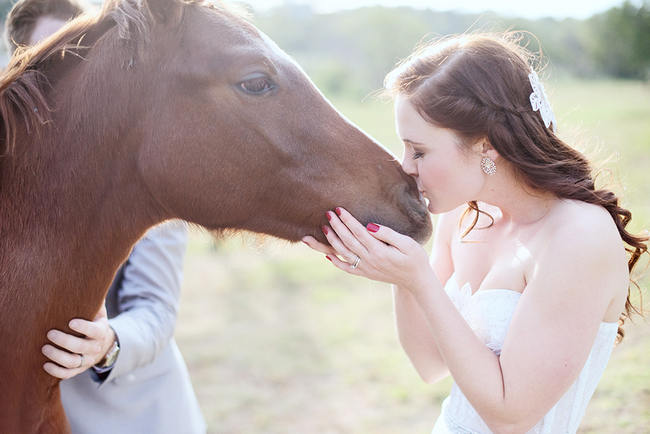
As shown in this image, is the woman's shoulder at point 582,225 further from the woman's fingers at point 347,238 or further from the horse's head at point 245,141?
the woman's fingers at point 347,238

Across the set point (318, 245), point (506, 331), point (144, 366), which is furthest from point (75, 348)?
point (506, 331)

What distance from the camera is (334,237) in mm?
2000

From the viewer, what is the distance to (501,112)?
200cm

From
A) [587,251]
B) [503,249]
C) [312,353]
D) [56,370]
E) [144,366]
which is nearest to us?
[587,251]

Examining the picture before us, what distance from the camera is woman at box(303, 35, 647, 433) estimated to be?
180cm

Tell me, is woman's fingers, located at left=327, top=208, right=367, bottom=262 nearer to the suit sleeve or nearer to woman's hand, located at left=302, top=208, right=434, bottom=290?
woman's hand, located at left=302, top=208, right=434, bottom=290

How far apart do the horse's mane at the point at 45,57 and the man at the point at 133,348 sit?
30 centimetres

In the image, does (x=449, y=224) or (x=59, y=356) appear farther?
(x=449, y=224)

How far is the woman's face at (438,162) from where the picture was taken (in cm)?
201

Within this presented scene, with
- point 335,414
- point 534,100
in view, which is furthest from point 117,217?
point 335,414

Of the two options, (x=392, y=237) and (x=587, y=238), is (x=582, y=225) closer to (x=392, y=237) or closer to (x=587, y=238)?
(x=587, y=238)

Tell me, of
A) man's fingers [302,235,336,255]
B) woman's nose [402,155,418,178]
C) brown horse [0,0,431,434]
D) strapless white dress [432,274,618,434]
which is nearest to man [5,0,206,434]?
brown horse [0,0,431,434]

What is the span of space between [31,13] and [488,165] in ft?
7.30

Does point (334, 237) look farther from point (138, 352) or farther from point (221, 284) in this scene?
point (221, 284)
